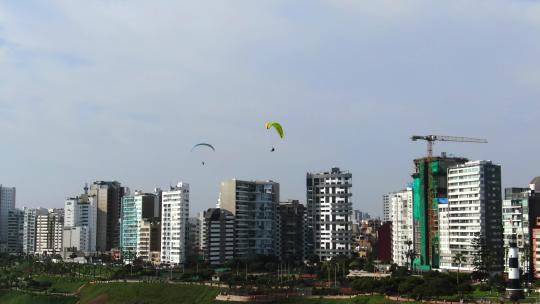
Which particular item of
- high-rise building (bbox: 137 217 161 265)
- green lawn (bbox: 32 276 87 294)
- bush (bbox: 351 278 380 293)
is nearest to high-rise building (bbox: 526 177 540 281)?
bush (bbox: 351 278 380 293)

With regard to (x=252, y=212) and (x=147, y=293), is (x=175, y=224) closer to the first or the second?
(x=252, y=212)

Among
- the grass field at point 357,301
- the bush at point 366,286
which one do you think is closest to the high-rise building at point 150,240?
the grass field at point 357,301

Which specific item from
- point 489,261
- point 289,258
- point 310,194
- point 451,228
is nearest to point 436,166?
point 451,228

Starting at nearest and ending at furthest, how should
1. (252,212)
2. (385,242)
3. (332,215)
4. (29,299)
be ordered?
(29,299) → (332,215) → (252,212) → (385,242)

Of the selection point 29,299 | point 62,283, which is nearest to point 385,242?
point 62,283

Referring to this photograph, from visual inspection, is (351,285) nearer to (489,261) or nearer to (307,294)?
(307,294)
